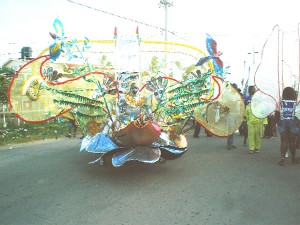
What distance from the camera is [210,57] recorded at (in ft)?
19.1

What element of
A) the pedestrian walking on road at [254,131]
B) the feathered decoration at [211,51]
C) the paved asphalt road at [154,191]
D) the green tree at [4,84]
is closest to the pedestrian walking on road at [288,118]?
the paved asphalt road at [154,191]

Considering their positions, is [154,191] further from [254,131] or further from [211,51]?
[254,131]

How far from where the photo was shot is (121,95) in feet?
19.3

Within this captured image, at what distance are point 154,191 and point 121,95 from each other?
2038 mm

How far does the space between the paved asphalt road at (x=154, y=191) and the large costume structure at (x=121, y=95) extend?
449 millimetres

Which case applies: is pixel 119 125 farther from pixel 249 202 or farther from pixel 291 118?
pixel 291 118

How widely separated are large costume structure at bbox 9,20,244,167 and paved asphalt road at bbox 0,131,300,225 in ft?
1.47

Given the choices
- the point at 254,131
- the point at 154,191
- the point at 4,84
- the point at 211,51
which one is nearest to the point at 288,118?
the point at 254,131

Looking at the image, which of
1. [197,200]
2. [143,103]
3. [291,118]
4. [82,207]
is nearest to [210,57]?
[143,103]

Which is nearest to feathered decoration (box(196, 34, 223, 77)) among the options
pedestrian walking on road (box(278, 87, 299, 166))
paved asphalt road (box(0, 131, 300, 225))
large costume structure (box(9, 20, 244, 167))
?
large costume structure (box(9, 20, 244, 167))

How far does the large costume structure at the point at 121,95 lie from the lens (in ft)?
17.7

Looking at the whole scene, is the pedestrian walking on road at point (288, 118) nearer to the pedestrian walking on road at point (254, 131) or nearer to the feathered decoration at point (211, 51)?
the pedestrian walking on road at point (254, 131)

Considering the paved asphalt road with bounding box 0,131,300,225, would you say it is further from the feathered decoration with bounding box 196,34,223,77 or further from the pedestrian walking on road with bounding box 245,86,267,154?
the feathered decoration with bounding box 196,34,223,77

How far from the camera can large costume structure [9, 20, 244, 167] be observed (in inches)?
212
